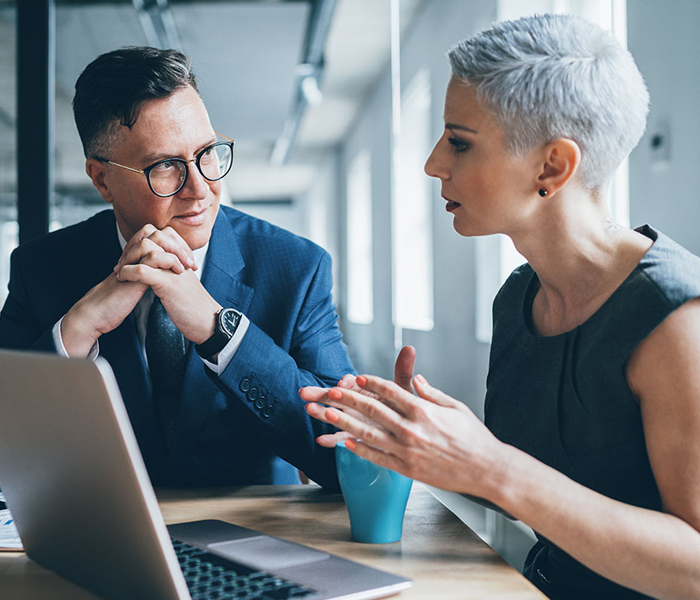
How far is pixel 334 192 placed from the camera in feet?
34.0

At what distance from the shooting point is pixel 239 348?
4.24 feet

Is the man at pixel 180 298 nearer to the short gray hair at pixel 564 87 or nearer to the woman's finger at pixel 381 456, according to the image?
the woman's finger at pixel 381 456

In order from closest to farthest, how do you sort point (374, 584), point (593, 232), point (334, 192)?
point (374, 584) → point (593, 232) → point (334, 192)

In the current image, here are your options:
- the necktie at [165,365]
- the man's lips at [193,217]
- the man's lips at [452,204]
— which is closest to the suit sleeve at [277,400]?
the necktie at [165,365]

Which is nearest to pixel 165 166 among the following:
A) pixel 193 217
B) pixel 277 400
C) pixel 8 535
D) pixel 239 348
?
pixel 193 217

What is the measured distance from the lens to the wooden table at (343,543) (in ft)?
2.64

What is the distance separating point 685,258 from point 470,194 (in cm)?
32

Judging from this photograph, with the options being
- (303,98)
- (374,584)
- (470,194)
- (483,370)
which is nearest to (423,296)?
(483,370)

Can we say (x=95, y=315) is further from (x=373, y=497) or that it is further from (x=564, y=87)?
(x=564, y=87)

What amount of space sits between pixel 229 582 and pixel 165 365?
77 centimetres

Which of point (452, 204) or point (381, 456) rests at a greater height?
point (452, 204)

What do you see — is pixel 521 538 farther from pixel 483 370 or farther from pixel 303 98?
pixel 303 98

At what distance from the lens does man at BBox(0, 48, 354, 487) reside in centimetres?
131

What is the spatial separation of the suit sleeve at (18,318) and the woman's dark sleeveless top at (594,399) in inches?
39.3
